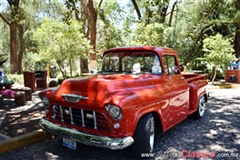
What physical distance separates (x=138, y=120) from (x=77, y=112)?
0.96 metres

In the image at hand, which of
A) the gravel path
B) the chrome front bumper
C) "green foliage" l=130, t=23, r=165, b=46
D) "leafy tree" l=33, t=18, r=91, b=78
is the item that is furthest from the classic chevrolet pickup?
"green foliage" l=130, t=23, r=165, b=46

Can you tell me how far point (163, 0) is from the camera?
7.41 metres

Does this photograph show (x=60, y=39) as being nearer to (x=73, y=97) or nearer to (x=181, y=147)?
(x=73, y=97)

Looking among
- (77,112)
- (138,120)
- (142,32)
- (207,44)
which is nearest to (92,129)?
(77,112)

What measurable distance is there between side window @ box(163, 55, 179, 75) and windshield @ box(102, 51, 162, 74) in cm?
29

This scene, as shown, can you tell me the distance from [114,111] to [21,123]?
3.19 metres

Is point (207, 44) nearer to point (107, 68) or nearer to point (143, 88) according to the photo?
point (107, 68)

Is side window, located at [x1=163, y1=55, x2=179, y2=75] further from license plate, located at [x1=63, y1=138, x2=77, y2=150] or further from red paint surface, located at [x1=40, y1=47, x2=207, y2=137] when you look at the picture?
license plate, located at [x1=63, y1=138, x2=77, y2=150]

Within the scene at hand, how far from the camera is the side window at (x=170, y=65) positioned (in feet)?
15.3

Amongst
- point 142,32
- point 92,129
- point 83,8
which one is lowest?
point 92,129

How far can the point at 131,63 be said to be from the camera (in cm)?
473

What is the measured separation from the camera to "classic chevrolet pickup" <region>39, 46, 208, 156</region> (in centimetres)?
311

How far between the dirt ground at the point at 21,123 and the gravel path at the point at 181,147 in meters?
0.70

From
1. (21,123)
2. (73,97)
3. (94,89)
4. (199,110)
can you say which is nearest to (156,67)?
(94,89)
